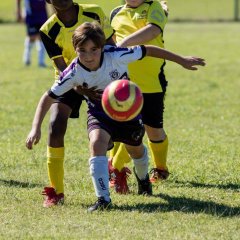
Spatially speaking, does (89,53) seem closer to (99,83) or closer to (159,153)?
(99,83)

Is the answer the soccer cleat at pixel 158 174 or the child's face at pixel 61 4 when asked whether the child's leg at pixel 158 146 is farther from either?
the child's face at pixel 61 4

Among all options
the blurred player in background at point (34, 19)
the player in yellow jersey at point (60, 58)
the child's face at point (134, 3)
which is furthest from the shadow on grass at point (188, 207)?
the blurred player in background at point (34, 19)

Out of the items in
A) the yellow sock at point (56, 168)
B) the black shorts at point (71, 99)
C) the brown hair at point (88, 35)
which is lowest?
the yellow sock at point (56, 168)

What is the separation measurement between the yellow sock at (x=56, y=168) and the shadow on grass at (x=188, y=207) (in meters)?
0.53

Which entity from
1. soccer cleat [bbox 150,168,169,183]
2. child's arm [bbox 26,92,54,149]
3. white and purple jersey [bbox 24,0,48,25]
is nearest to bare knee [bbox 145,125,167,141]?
soccer cleat [bbox 150,168,169,183]

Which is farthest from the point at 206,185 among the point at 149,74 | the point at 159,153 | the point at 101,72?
the point at 101,72

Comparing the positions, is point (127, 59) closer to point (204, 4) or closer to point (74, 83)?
point (74, 83)

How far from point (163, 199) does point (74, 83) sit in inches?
49.8

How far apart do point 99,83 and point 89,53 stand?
318 mm

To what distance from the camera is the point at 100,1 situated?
40219mm

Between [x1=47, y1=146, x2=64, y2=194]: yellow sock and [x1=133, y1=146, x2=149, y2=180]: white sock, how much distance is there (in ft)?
2.05

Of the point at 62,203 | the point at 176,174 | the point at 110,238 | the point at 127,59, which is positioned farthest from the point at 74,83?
the point at 176,174

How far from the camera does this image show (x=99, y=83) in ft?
20.6

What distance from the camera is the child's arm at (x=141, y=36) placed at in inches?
276
